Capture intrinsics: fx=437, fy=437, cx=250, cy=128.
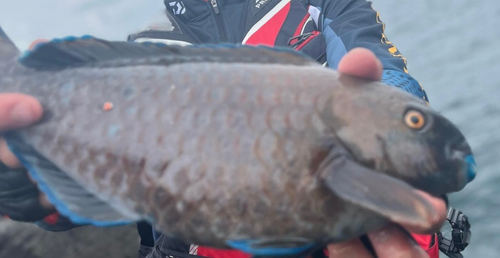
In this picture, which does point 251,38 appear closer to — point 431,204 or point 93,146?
point 93,146

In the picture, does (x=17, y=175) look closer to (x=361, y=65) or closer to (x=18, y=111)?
(x=18, y=111)

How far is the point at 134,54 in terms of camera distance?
2180 millimetres

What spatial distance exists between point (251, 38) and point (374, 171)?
9.65ft

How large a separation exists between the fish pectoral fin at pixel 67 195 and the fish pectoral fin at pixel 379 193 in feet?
2.90

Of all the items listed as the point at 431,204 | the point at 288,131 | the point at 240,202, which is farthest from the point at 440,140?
the point at 240,202

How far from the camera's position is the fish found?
179cm

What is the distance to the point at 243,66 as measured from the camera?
2.06 meters

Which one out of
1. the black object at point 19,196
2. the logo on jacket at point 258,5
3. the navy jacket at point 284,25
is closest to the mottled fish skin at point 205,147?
the black object at point 19,196

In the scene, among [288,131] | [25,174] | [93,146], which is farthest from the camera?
[25,174]

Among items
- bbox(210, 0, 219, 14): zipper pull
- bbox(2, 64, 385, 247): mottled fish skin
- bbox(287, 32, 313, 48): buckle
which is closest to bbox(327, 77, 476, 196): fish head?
bbox(2, 64, 385, 247): mottled fish skin

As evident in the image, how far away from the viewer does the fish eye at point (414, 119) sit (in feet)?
6.28

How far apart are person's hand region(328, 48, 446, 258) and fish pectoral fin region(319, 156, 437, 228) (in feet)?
0.24

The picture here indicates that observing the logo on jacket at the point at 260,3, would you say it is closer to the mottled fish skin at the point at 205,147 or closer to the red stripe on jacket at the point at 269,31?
the red stripe on jacket at the point at 269,31

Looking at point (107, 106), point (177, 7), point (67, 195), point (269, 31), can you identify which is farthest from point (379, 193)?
point (177, 7)
